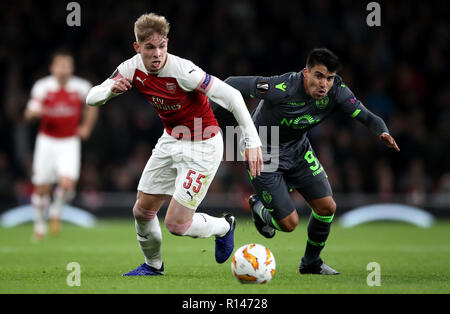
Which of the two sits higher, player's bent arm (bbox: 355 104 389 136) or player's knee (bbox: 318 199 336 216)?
player's bent arm (bbox: 355 104 389 136)

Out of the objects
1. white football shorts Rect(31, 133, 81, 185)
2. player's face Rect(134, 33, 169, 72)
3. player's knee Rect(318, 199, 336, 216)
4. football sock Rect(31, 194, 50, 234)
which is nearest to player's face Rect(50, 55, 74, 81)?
white football shorts Rect(31, 133, 81, 185)

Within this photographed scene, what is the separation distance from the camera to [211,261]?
845 cm

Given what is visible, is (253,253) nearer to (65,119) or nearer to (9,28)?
(65,119)

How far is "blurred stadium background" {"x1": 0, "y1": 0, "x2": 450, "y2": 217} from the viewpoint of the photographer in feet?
48.6

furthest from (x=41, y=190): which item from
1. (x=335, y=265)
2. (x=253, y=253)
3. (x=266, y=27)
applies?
(x=266, y=27)

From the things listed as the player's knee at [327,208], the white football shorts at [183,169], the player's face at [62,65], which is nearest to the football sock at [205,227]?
the white football shorts at [183,169]

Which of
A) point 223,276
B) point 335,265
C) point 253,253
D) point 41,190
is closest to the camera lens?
point 253,253

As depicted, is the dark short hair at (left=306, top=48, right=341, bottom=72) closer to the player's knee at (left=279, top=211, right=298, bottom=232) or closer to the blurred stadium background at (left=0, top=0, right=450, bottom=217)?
the player's knee at (left=279, top=211, right=298, bottom=232)

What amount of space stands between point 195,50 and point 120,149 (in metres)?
2.91

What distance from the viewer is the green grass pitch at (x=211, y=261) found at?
6.03 m

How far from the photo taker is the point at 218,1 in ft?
57.7

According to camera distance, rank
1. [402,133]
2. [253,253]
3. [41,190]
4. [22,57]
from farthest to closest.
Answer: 1. [22,57]
2. [402,133]
3. [41,190]
4. [253,253]

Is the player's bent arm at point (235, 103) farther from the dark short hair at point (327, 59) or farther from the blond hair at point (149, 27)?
the dark short hair at point (327, 59)

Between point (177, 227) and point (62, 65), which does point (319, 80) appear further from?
point (62, 65)
